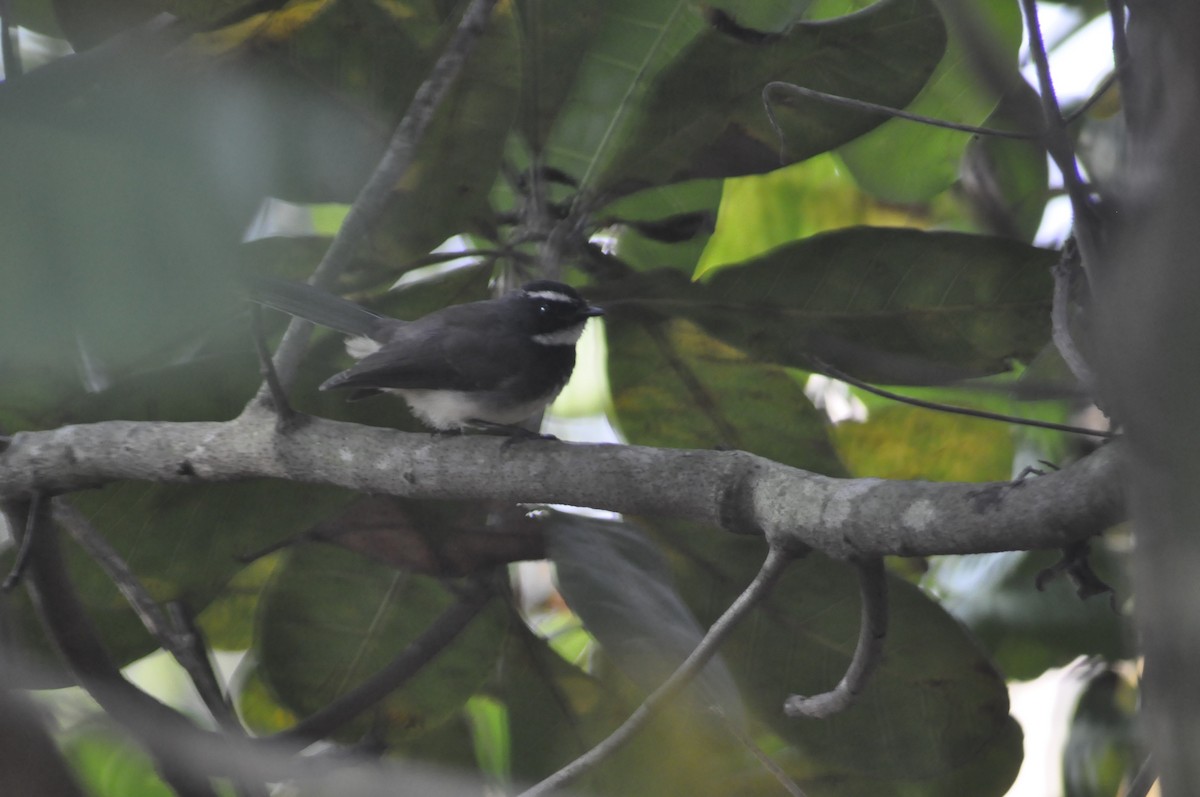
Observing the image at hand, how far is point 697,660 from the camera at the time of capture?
126 cm

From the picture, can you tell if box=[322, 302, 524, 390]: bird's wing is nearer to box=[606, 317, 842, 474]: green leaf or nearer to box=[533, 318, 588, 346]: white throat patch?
box=[533, 318, 588, 346]: white throat patch

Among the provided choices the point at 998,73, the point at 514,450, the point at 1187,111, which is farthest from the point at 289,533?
the point at 1187,111

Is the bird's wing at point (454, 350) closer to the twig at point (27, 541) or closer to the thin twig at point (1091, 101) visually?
the twig at point (27, 541)

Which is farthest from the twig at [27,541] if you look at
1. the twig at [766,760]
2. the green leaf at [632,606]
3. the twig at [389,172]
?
the twig at [766,760]

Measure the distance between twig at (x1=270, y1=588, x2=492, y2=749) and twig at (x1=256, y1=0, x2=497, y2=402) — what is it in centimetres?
51

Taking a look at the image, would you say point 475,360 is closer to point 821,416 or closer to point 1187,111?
point 821,416

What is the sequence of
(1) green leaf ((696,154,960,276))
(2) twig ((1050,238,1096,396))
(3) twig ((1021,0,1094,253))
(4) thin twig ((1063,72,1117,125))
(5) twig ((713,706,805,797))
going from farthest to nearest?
(1) green leaf ((696,154,960,276))
(5) twig ((713,706,805,797))
(2) twig ((1050,238,1096,396))
(4) thin twig ((1063,72,1117,125))
(3) twig ((1021,0,1094,253))

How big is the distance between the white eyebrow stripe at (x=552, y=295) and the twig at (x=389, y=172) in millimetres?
385

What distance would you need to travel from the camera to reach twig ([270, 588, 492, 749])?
1949mm

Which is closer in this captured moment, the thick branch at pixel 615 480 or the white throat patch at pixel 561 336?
the thick branch at pixel 615 480

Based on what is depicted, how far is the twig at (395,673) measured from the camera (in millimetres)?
1949

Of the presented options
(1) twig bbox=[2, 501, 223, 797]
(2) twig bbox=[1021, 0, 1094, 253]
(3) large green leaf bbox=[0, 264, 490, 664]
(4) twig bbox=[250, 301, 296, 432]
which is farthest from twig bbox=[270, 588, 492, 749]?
(2) twig bbox=[1021, 0, 1094, 253]

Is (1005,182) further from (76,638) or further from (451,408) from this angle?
(76,638)

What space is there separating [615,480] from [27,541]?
3.17 feet
